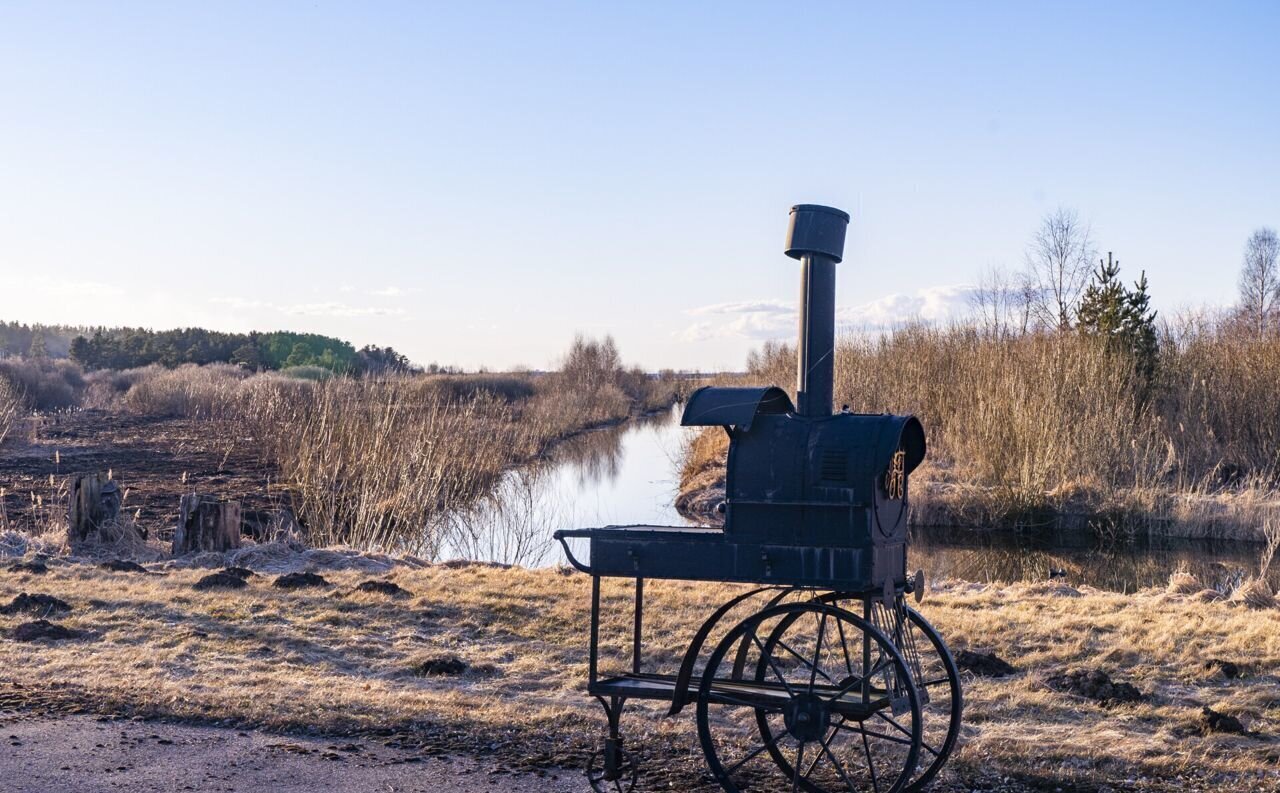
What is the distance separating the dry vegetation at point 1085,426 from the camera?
19547 millimetres

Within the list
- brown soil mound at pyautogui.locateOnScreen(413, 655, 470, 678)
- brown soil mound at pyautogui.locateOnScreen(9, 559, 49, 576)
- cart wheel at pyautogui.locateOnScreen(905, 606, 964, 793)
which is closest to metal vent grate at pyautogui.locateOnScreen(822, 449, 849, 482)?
cart wheel at pyautogui.locateOnScreen(905, 606, 964, 793)

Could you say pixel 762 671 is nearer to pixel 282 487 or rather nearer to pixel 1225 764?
pixel 1225 764

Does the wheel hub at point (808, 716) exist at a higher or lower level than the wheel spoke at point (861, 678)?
lower

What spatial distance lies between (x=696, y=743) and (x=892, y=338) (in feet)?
71.5

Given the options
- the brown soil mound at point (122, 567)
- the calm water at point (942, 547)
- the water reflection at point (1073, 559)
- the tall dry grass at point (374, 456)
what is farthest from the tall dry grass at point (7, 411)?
the water reflection at point (1073, 559)

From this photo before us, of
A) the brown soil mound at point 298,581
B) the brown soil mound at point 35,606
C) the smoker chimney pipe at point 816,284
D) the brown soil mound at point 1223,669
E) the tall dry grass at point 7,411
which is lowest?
the brown soil mound at point 35,606

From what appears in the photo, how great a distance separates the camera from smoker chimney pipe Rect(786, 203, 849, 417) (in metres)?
5.34

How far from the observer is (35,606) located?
363 inches

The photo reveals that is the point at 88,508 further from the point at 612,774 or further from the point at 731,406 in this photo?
the point at 731,406

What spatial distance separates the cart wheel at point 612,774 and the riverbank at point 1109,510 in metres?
12.5

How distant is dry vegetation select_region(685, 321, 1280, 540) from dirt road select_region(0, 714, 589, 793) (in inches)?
609

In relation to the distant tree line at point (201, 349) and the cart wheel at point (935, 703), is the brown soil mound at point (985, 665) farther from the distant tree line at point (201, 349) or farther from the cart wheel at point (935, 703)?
the distant tree line at point (201, 349)

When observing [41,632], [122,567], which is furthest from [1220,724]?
[122,567]

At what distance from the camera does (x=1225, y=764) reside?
18.8 ft
